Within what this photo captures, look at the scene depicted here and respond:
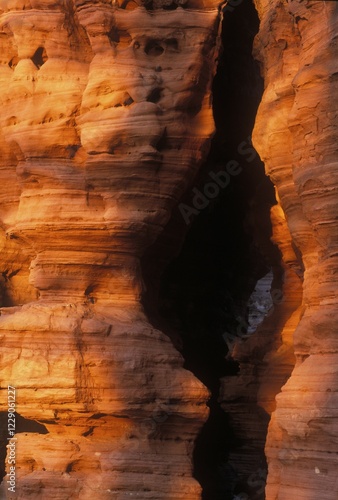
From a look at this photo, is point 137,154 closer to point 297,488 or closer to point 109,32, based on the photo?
point 109,32

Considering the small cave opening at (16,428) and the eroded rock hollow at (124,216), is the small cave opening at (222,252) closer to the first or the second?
the eroded rock hollow at (124,216)

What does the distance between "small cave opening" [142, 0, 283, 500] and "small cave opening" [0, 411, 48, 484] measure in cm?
204

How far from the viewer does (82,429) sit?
41.6 ft

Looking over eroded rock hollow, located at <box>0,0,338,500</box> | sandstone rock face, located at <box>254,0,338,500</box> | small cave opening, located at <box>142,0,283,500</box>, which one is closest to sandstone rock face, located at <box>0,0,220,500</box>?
eroded rock hollow, located at <box>0,0,338,500</box>

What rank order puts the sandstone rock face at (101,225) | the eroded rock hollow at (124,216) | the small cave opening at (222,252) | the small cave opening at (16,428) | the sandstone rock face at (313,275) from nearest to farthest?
the sandstone rock face at (313,275) < the eroded rock hollow at (124,216) < the sandstone rock face at (101,225) < the small cave opening at (16,428) < the small cave opening at (222,252)

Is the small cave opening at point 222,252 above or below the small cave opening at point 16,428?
above

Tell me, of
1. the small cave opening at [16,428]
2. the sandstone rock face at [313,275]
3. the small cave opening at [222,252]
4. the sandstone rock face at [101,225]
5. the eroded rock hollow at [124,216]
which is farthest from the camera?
the small cave opening at [222,252]

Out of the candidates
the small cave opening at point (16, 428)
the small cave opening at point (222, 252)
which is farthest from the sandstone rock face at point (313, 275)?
the small cave opening at point (16, 428)

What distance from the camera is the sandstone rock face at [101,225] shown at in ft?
40.8

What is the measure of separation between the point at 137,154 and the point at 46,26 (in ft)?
6.55

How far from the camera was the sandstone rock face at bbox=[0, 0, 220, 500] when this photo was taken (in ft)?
40.8

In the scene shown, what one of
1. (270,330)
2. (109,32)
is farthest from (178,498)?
(109,32)

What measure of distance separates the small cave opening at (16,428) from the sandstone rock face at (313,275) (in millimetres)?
3806

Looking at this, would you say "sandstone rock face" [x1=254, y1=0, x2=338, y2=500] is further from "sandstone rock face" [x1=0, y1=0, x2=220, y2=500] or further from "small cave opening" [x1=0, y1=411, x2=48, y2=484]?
"small cave opening" [x1=0, y1=411, x2=48, y2=484]
